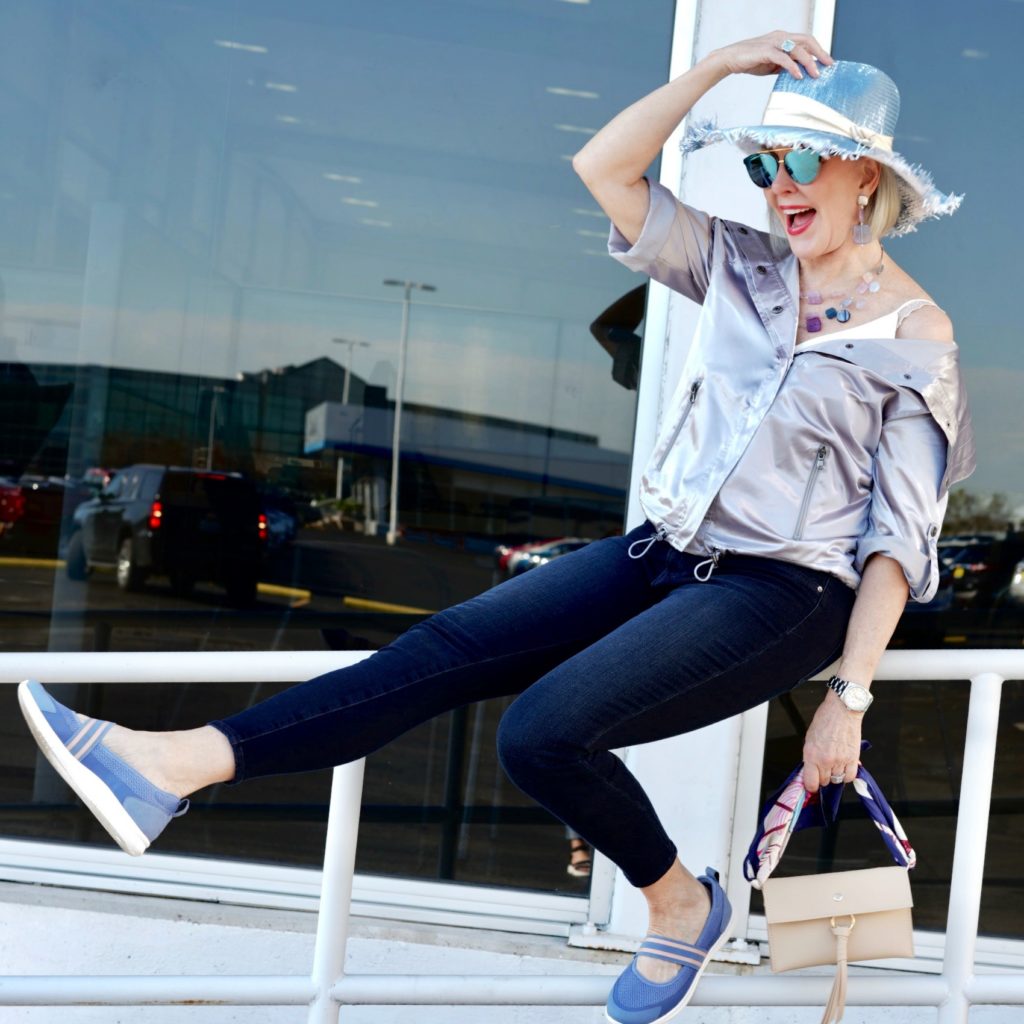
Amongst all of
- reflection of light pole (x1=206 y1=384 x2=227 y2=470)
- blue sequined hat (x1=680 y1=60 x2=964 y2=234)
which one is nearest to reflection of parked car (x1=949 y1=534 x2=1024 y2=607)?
blue sequined hat (x1=680 y1=60 x2=964 y2=234)

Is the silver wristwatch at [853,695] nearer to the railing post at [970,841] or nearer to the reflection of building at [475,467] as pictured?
the railing post at [970,841]

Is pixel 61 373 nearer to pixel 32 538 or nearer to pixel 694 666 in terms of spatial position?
pixel 32 538

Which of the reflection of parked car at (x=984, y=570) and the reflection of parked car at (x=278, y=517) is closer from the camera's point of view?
the reflection of parked car at (x=984, y=570)

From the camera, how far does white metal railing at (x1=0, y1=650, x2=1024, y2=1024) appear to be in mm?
1655

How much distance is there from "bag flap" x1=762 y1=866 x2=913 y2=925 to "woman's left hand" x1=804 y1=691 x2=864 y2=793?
0.16m

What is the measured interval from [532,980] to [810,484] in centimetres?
80

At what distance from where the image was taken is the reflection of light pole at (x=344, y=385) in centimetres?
285

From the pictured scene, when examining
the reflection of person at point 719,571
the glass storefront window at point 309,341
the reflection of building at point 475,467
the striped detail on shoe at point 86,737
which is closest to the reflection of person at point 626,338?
the glass storefront window at point 309,341

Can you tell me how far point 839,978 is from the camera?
1671 millimetres

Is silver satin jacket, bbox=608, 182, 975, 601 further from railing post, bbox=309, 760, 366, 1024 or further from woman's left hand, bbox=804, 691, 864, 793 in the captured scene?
railing post, bbox=309, 760, 366, 1024

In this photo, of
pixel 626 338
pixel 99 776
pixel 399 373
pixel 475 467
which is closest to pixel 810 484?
pixel 99 776

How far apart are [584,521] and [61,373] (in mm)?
1314

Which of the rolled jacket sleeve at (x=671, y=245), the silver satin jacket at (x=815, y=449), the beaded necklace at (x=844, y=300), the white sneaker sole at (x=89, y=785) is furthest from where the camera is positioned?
the rolled jacket sleeve at (x=671, y=245)

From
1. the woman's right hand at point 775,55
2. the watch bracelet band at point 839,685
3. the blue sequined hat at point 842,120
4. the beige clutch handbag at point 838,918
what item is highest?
the woman's right hand at point 775,55
